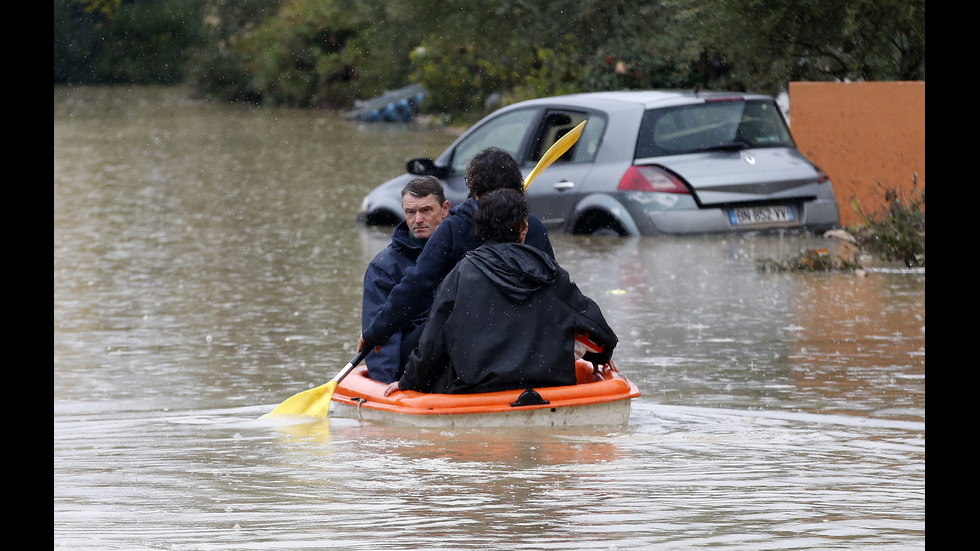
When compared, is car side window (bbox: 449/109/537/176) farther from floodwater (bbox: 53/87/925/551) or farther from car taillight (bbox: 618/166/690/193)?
car taillight (bbox: 618/166/690/193)

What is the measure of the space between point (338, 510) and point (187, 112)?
128 feet

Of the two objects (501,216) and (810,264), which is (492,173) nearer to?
(501,216)

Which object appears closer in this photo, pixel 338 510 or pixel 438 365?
pixel 338 510

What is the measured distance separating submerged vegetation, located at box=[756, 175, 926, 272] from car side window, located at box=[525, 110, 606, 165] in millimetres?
2133

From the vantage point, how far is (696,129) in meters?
13.6

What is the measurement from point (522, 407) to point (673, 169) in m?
6.97

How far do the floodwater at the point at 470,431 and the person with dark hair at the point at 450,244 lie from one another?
1.69ft

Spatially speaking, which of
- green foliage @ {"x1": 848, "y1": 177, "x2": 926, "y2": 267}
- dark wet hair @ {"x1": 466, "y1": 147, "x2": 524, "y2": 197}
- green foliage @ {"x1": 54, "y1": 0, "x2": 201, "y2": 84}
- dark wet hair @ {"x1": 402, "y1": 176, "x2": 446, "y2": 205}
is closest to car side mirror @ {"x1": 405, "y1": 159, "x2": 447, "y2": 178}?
green foliage @ {"x1": 848, "y1": 177, "x2": 926, "y2": 267}

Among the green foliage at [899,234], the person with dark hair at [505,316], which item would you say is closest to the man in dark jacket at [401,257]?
the person with dark hair at [505,316]

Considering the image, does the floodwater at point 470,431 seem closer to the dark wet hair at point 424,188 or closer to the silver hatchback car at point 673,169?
the silver hatchback car at point 673,169

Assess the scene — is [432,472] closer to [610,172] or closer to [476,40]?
[610,172]
